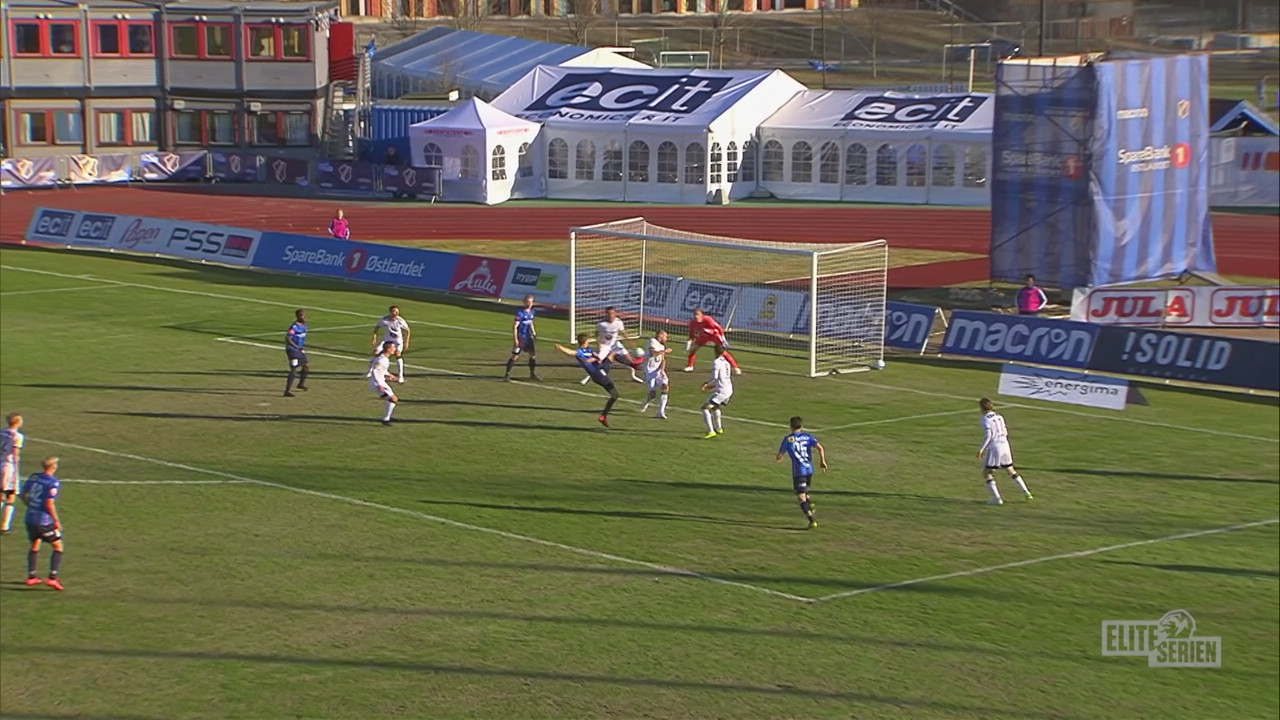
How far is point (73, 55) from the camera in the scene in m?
78.5

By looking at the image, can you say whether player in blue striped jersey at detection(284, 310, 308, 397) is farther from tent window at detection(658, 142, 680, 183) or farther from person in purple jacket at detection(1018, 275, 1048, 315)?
tent window at detection(658, 142, 680, 183)

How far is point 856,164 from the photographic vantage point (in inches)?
2699

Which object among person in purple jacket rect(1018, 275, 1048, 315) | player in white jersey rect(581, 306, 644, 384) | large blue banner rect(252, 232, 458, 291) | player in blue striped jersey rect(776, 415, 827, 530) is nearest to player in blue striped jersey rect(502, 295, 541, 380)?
player in white jersey rect(581, 306, 644, 384)

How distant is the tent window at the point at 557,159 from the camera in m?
71.3

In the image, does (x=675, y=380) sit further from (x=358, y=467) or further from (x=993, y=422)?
(x=993, y=422)

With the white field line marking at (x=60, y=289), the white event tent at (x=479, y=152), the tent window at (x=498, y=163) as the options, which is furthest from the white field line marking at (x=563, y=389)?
the tent window at (x=498, y=163)

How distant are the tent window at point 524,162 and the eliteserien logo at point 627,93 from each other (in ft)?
6.77

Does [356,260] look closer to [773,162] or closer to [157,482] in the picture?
[157,482]

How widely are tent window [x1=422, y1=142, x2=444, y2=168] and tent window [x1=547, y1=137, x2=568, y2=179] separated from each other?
481 cm

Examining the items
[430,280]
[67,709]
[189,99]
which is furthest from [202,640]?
[189,99]

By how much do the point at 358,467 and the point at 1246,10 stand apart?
59.2 feet

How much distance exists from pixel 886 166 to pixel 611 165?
11.9 metres

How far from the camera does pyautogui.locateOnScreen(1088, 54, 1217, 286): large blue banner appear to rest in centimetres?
4253

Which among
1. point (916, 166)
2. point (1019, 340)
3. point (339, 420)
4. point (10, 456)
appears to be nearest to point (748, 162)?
point (916, 166)
